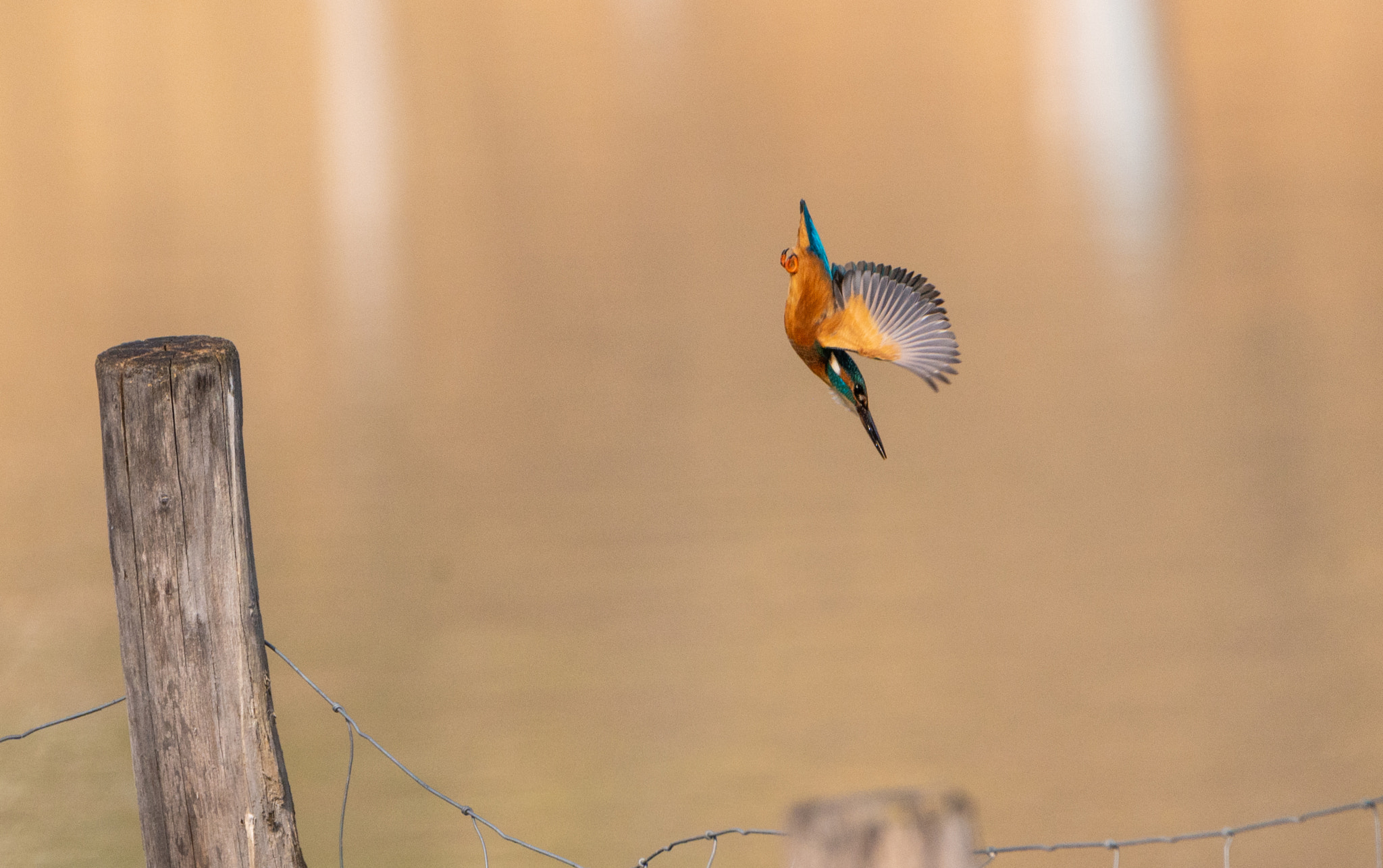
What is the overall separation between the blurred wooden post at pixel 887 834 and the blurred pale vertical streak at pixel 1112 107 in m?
5.35

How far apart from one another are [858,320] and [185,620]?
69cm

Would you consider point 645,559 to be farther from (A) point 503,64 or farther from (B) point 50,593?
(A) point 503,64

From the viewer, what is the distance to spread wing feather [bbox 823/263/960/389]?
1.15 m

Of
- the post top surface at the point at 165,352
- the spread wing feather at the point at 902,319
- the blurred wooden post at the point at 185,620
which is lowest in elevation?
the blurred wooden post at the point at 185,620

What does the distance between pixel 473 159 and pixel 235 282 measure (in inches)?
84.5

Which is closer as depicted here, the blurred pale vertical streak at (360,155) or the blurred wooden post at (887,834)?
the blurred wooden post at (887,834)

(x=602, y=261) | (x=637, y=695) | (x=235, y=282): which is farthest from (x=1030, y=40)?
(x=637, y=695)

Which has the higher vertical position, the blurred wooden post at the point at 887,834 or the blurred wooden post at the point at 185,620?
the blurred wooden post at the point at 185,620

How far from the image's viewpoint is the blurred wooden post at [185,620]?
131cm

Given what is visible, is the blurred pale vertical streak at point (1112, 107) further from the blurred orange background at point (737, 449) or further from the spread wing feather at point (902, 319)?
the spread wing feather at point (902, 319)

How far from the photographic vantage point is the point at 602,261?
20.5 feet

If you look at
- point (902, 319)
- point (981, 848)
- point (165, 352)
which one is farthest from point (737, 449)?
point (902, 319)

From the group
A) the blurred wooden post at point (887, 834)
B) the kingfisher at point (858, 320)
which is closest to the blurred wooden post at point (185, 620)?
the kingfisher at point (858, 320)

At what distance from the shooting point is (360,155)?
842 centimetres
